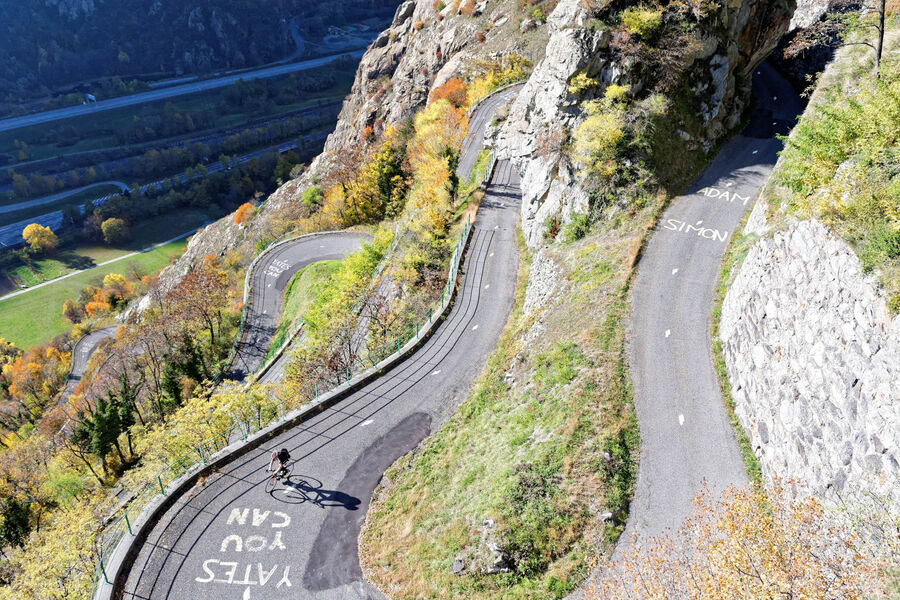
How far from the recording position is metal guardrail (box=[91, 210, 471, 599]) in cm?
1892

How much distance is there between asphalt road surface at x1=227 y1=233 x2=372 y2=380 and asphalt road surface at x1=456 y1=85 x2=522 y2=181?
14847 millimetres

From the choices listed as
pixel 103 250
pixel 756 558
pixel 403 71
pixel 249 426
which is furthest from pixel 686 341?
pixel 103 250

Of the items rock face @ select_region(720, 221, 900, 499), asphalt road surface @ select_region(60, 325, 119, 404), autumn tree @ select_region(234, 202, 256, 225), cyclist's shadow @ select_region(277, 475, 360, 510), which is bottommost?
asphalt road surface @ select_region(60, 325, 119, 404)

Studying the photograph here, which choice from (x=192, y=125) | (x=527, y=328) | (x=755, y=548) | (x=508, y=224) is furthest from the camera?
(x=192, y=125)

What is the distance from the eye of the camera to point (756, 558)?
1161cm

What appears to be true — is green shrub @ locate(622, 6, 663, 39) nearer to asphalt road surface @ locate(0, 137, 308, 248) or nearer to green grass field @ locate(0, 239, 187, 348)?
green grass field @ locate(0, 239, 187, 348)

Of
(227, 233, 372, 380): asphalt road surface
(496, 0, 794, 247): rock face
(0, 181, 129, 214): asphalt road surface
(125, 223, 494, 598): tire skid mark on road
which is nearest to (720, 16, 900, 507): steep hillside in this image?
(496, 0, 794, 247): rock face

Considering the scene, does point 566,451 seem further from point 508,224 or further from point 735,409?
point 508,224

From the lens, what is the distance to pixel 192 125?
194 metres

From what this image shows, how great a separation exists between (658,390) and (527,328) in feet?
30.6

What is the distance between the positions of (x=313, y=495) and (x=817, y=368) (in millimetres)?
19341

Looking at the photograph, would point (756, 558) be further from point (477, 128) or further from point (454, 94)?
point (454, 94)

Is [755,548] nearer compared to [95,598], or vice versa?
[755,548]

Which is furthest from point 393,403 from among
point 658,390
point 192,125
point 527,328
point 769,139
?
point 192,125
